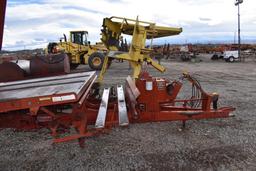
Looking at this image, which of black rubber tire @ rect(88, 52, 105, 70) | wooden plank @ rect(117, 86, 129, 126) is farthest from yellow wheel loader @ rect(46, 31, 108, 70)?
wooden plank @ rect(117, 86, 129, 126)

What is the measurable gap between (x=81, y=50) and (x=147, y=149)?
1411cm

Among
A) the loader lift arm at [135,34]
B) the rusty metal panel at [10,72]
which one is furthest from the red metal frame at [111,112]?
the loader lift arm at [135,34]

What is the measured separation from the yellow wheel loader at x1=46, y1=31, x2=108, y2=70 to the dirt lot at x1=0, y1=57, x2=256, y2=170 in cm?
1184

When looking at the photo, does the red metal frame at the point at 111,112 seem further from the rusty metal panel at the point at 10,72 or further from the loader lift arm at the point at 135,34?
the loader lift arm at the point at 135,34

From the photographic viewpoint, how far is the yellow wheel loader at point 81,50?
16875 mm

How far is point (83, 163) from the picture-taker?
385cm

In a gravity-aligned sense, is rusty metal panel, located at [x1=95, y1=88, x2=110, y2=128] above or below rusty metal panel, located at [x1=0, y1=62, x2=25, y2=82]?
below

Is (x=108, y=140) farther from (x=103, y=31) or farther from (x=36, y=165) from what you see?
(x=103, y=31)

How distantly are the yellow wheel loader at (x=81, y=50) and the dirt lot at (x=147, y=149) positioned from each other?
38.8 feet

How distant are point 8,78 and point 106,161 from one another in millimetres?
3349

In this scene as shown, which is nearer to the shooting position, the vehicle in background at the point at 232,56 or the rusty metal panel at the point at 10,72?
the rusty metal panel at the point at 10,72

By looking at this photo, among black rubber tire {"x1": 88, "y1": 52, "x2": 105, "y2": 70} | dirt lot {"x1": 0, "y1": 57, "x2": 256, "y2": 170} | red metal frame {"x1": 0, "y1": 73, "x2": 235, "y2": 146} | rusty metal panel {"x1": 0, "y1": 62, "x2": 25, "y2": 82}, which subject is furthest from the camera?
→ black rubber tire {"x1": 88, "y1": 52, "x2": 105, "y2": 70}

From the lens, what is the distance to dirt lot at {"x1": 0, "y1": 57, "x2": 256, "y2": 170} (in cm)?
379

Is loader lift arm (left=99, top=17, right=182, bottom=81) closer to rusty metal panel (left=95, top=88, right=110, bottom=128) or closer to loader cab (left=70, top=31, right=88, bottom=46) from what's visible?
rusty metal panel (left=95, top=88, right=110, bottom=128)
